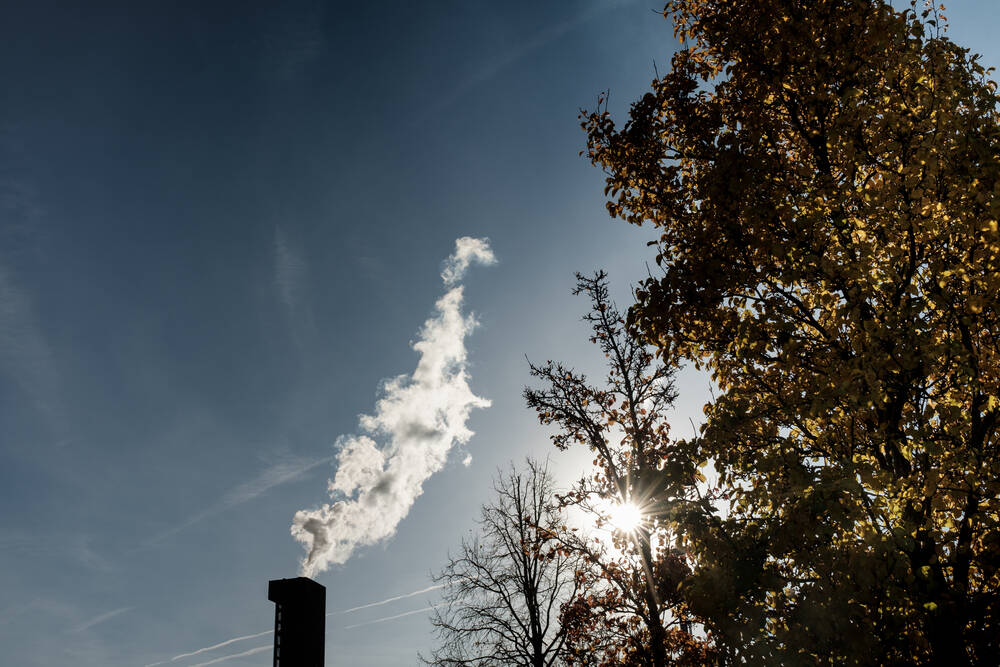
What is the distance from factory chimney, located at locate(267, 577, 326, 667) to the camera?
966cm

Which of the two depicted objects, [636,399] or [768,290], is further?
[636,399]

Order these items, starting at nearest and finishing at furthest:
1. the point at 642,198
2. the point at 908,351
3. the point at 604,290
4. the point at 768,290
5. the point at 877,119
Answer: the point at 908,351 → the point at 877,119 → the point at 768,290 → the point at 642,198 → the point at 604,290

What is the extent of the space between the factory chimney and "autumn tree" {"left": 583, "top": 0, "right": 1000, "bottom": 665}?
7616mm

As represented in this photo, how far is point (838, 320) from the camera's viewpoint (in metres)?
4.64

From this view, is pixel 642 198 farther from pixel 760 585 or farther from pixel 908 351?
pixel 760 585

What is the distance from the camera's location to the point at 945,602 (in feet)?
13.8

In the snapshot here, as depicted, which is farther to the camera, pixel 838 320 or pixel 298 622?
pixel 298 622

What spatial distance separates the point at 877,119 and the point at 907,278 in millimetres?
1561

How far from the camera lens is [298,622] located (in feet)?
32.6

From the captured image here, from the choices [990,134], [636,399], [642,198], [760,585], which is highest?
[636,399]

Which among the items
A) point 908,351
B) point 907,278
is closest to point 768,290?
point 907,278

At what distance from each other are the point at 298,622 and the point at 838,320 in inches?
384

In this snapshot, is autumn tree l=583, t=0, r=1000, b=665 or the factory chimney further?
the factory chimney

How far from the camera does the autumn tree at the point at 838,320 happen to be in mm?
4172
